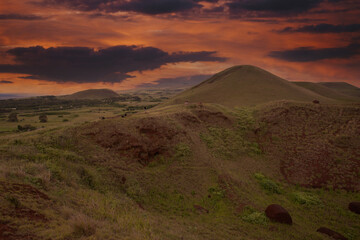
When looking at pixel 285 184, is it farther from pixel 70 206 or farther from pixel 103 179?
pixel 70 206

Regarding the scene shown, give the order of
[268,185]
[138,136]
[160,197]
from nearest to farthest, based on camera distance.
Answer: [160,197]
[268,185]
[138,136]

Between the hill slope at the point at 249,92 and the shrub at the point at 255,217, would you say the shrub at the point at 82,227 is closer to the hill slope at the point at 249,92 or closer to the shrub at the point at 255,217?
the shrub at the point at 255,217

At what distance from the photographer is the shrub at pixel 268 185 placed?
21087 millimetres

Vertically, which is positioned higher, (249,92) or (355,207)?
(249,92)

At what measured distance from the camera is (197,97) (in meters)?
80.0

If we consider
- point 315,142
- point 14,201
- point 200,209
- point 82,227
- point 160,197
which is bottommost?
point 200,209

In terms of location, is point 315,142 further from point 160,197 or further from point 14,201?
point 14,201

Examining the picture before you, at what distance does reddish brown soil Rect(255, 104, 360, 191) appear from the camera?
23.6m

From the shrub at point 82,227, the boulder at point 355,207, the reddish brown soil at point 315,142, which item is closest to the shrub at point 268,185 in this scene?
the reddish brown soil at point 315,142

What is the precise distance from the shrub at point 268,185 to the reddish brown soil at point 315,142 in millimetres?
3459

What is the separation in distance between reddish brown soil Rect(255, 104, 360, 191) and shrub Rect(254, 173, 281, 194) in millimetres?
3459

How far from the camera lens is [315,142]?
30062 millimetres

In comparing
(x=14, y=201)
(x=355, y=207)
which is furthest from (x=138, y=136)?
(x=355, y=207)

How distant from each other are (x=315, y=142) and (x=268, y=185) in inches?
614
